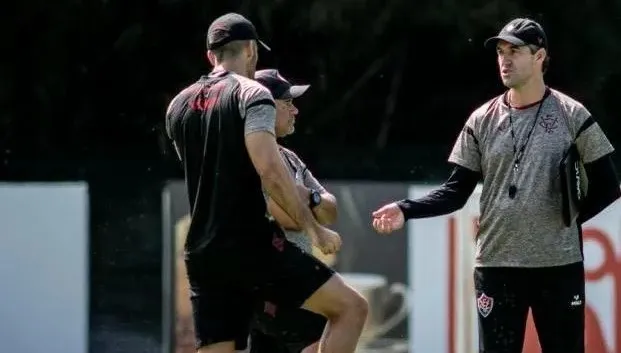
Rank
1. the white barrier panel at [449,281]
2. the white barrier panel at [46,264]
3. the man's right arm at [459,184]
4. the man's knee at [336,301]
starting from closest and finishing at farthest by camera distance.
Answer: the man's knee at [336,301], the man's right arm at [459,184], the white barrier panel at [449,281], the white barrier panel at [46,264]

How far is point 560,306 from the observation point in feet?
16.8

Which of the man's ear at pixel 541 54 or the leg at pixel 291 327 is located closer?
the man's ear at pixel 541 54

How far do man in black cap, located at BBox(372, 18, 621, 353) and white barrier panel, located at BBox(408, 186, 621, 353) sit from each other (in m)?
1.84

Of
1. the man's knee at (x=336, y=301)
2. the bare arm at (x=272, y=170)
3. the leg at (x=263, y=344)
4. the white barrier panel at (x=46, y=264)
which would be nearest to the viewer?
the bare arm at (x=272, y=170)

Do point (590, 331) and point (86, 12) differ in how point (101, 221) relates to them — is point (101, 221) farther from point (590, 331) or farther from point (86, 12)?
point (590, 331)

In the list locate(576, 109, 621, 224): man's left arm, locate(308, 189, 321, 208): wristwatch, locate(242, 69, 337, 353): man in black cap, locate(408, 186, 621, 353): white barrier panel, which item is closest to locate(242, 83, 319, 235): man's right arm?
locate(308, 189, 321, 208): wristwatch

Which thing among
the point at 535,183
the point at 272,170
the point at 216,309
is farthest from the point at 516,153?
the point at 216,309

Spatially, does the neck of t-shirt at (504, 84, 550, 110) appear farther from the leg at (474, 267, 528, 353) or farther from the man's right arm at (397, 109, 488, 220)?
the leg at (474, 267, 528, 353)

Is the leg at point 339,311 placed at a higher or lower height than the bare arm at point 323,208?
lower

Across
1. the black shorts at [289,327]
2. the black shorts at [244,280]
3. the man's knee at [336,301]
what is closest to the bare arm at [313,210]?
the black shorts at [244,280]

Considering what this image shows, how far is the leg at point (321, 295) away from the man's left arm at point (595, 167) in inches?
37.7

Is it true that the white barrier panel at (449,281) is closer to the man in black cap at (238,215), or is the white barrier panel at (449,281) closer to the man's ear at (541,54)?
the man's ear at (541,54)

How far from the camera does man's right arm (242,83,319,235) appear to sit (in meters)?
4.68

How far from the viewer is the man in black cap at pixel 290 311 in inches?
216
